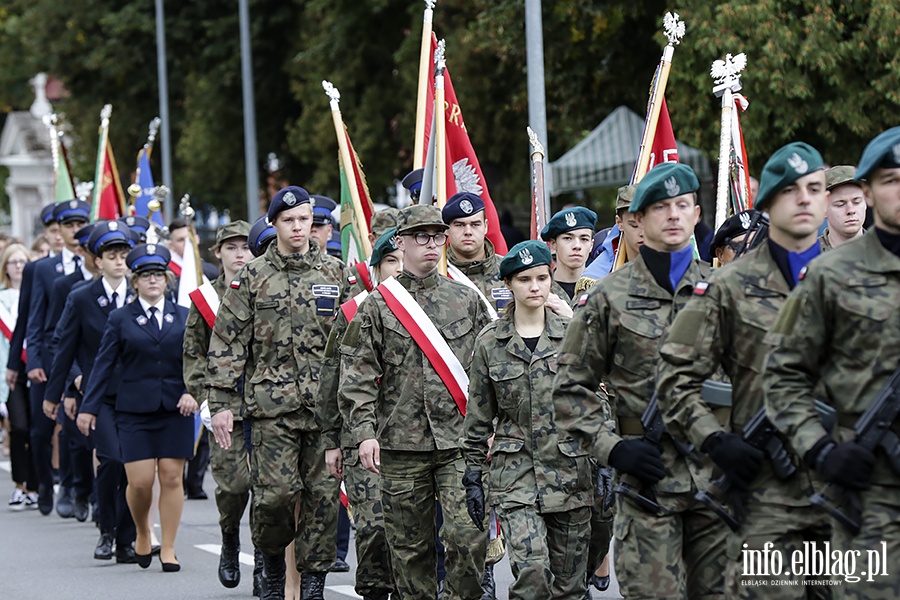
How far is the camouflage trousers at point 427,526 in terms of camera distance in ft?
27.6

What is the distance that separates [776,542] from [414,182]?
686cm

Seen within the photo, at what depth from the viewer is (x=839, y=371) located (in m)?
5.57

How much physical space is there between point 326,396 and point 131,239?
4.14m

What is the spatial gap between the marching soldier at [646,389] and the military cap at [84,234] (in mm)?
7408

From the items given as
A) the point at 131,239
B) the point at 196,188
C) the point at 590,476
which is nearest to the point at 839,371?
the point at 590,476

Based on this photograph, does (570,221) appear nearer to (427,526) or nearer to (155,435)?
(427,526)

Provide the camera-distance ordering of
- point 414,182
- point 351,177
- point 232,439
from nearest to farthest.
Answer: point 232,439, point 414,182, point 351,177

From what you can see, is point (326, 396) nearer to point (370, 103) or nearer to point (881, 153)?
point (881, 153)

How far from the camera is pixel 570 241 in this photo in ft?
33.0

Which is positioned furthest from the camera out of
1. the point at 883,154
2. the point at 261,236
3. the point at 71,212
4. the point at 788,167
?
the point at 71,212

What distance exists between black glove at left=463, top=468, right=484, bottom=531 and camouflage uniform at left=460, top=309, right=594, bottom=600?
1.9 inches

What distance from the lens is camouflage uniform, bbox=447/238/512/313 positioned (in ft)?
32.9

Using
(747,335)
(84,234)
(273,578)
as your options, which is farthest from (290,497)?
(84,234)

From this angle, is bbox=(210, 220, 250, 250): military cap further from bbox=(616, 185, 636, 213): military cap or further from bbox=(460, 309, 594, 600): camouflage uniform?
bbox=(460, 309, 594, 600): camouflage uniform
